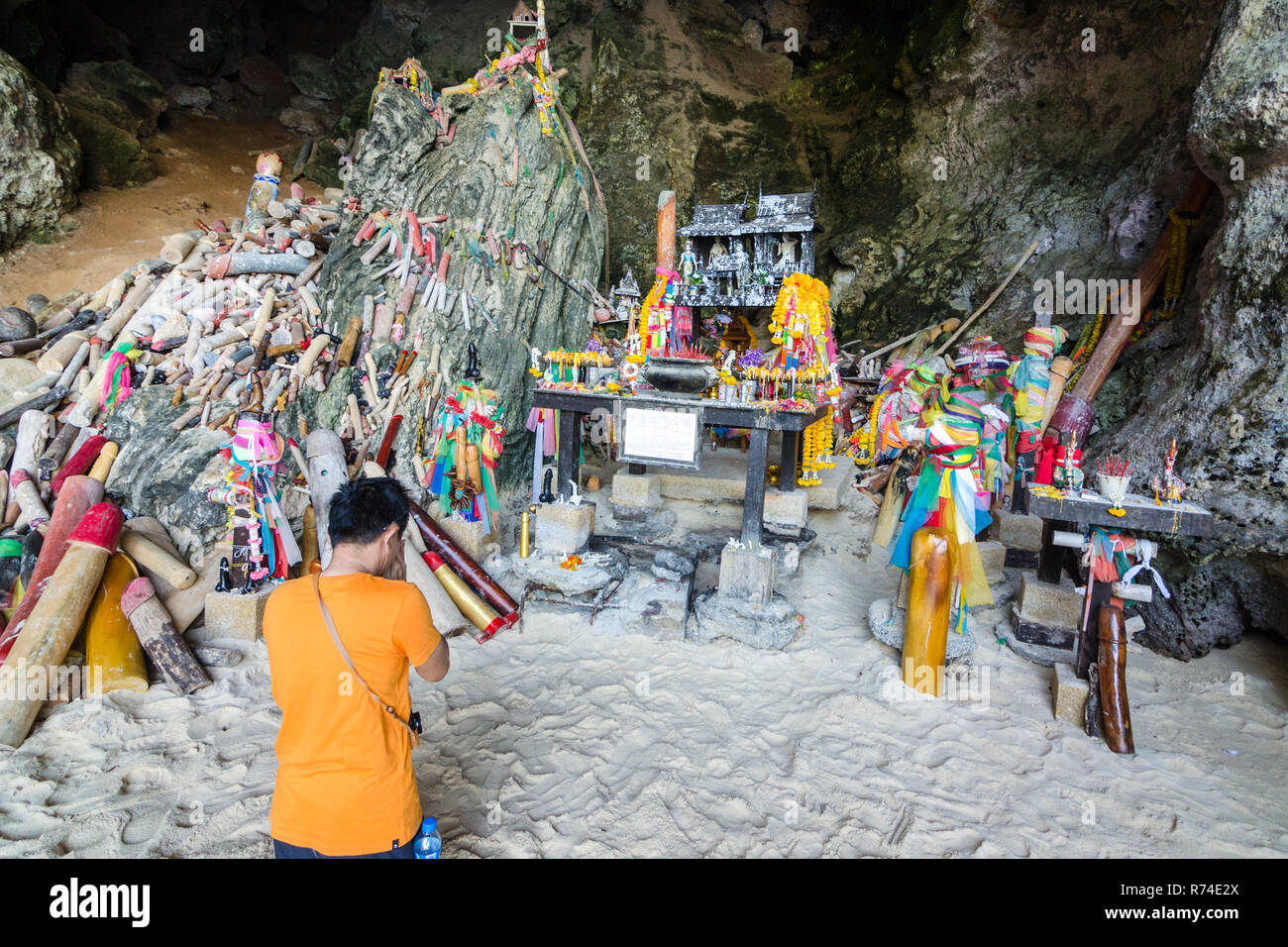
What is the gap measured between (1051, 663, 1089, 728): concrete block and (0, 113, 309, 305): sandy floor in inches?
489

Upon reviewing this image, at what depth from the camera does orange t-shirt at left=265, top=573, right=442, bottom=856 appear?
6.53ft

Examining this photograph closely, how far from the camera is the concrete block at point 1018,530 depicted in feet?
23.1

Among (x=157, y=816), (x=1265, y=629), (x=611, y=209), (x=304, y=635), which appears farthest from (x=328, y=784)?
(x=611, y=209)

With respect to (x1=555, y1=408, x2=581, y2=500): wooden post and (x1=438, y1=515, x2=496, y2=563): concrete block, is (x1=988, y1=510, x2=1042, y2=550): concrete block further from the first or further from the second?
(x1=438, y1=515, x2=496, y2=563): concrete block

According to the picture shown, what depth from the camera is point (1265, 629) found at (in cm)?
534

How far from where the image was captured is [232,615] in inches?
199

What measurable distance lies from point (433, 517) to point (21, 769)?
3.75 meters

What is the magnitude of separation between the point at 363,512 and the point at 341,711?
2.15 feet

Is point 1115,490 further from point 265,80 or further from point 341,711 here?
point 265,80

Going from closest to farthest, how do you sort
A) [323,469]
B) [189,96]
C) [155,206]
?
[323,469] → [155,206] → [189,96]

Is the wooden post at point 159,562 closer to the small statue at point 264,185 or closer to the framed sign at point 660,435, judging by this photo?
the framed sign at point 660,435

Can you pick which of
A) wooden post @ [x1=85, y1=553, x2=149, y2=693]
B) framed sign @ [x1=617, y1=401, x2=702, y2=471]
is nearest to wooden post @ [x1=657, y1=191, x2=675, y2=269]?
framed sign @ [x1=617, y1=401, x2=702, y2=471]

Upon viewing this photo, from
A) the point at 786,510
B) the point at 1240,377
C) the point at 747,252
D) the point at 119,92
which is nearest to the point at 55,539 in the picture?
the point at 786,510
